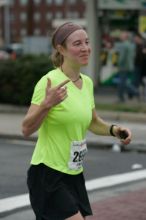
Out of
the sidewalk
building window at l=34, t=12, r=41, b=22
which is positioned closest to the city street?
the sidewalk

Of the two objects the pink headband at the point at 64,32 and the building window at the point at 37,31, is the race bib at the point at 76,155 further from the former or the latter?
the building window at the point at 37,31

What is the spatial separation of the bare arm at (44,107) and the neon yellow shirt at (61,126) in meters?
0.10

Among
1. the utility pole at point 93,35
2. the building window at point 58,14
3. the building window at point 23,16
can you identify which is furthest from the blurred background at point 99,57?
the building window at point 23,16

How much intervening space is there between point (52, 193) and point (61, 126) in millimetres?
420

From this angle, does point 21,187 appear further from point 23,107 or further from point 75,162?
point 23,107

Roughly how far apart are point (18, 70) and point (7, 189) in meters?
8.40

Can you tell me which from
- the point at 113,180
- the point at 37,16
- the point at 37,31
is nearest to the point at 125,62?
the point at 113,180

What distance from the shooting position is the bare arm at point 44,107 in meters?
3.81

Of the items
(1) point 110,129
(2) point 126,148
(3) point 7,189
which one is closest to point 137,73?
(2) point 126,148

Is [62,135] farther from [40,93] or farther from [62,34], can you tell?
[62,34]

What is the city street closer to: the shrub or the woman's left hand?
the woman's left hand

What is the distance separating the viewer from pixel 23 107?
15.7 meters

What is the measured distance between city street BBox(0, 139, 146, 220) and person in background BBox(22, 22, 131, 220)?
2471 millimetres

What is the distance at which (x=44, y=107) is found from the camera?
3836mm
